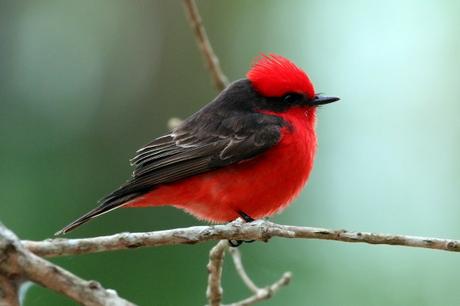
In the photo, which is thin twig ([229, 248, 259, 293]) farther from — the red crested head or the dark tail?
the red crested head

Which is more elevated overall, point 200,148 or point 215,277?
point 200,148

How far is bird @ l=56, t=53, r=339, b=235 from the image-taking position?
450 cm

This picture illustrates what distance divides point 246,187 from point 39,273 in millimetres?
1910

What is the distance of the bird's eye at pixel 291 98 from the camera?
4.93 m

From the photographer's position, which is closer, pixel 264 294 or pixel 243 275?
pixel 264 294

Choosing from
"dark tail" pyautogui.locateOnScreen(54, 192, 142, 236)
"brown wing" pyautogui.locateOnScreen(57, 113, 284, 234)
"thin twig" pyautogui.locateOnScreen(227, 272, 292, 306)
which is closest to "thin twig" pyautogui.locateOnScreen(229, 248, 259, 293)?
"thin twig" pyautogui.locateOnScreen(227, 272, 292, 306)

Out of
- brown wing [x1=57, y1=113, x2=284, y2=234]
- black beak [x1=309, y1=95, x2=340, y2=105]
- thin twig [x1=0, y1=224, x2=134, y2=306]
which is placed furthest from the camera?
black beak [x1=309, y1=95, x2=340, y2=105]

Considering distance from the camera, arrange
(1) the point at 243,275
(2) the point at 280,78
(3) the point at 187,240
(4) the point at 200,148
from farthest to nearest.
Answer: (2) the point at 280,78 < (4) the point at 200,148 < (1) the point at 243,275 < (3) the point at 187,240

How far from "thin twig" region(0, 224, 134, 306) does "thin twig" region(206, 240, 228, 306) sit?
106cm

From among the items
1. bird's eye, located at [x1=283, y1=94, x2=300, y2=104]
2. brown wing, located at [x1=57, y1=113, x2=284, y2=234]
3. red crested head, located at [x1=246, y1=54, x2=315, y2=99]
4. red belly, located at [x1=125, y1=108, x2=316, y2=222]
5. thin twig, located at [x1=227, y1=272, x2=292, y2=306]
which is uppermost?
red crested head, located at [x1=246, y1=54, x2=315, y2=99]

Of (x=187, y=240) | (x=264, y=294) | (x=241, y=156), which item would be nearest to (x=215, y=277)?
(x=264, y=294)

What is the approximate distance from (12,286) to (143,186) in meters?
1.66

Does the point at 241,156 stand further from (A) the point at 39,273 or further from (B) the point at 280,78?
(A) the point at 39,273

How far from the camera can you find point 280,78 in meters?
4.91
